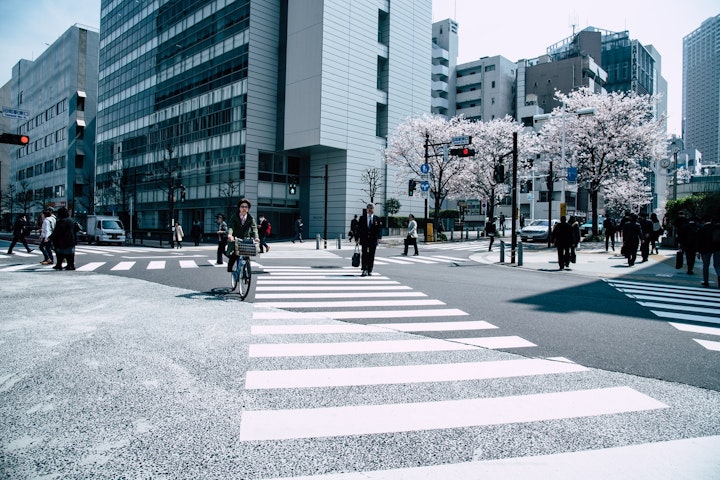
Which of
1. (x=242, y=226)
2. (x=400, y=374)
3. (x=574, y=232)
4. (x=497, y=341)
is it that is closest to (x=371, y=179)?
(x=574, y=232)

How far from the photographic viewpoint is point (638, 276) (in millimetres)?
14008

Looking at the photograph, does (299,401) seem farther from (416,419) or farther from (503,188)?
(503,188)

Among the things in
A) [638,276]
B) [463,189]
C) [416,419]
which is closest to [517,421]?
[416,419]

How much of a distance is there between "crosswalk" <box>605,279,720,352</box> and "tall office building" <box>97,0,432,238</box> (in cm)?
2599

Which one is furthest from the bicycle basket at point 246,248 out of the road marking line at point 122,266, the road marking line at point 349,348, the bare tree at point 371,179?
the bare tree at point 371,179

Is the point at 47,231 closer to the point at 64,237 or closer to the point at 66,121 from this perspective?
the point at 64,237

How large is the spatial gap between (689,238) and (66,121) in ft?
261

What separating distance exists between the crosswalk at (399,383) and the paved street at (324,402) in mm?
18

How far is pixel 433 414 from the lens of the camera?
11.2ft

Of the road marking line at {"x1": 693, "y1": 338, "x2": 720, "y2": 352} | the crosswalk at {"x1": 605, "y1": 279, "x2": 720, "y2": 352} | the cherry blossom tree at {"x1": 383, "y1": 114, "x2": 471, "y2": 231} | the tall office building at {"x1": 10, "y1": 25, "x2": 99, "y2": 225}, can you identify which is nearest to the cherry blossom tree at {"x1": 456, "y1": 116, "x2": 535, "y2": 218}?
the cherry blossom tree at {"x1": 383, "y1": 114, "x2": 471, "y2": 231}

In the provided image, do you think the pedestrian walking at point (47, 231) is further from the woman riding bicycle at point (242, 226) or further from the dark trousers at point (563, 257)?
the dark trousers at point (563, 257)

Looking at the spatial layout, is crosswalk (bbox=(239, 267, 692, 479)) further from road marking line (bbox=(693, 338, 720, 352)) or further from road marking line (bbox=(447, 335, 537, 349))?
road marking line (bbox=(693, 338, 720, 352))

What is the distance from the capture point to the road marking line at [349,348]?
5.01 meters

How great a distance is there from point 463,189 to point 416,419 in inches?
1687
